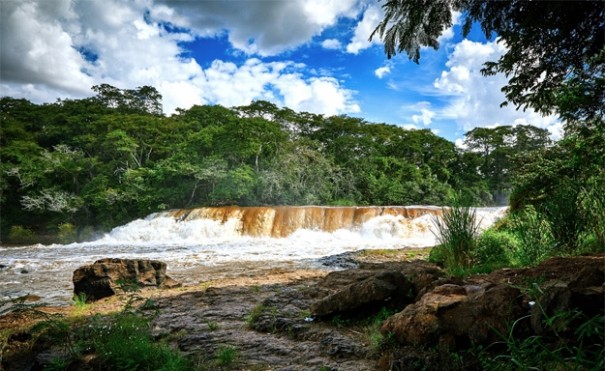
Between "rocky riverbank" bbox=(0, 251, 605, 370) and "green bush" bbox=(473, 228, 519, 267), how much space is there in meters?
1.95

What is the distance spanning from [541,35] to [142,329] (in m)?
5.35

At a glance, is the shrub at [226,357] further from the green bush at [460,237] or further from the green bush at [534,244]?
the green bush at [534,244]

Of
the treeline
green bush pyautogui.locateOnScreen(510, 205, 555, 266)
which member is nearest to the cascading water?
the treeline

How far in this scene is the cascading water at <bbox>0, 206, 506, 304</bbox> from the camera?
1059 centimetres

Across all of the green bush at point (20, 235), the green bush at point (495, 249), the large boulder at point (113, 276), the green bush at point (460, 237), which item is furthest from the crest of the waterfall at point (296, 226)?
the large boulder at point (113, 276)

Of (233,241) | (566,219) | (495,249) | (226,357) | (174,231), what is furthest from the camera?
(174,231)

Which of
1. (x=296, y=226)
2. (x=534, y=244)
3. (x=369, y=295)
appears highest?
(x=534, y=244)

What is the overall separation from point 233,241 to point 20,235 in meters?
14.8

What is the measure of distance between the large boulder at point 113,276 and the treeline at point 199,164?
55.7 ft

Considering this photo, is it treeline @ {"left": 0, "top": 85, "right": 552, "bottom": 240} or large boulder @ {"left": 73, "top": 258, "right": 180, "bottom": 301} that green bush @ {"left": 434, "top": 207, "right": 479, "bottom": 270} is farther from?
treeline @ {"left": 0, "top": 85, "right": 552, "bottom": 240}

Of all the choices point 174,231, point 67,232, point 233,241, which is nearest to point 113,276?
point 233,241

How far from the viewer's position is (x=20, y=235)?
910 inches

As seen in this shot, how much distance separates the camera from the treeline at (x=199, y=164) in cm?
2491

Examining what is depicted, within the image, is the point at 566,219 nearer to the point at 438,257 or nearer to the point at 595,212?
the point at 595,212
